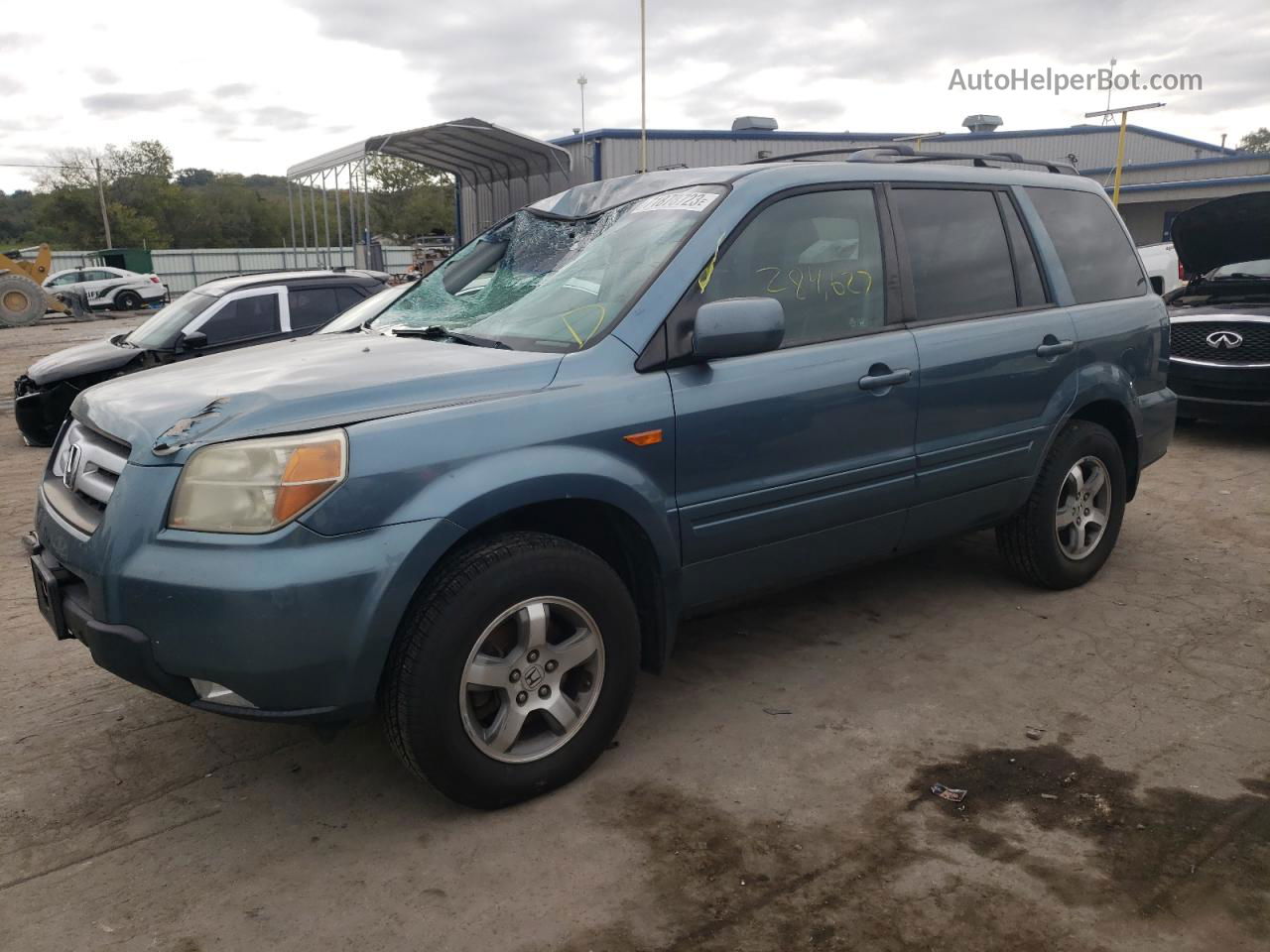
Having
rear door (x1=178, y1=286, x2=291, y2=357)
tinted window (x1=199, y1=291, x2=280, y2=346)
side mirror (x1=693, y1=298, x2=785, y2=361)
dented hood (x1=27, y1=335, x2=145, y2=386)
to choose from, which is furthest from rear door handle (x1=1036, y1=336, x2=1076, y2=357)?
dented hood (x1=27, y1=335, x2=145, y2=386)

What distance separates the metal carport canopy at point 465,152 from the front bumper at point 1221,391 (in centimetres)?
1081

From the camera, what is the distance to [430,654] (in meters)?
2.61

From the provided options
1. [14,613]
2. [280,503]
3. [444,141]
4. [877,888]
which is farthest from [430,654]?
[444,141]

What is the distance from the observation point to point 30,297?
25.2 meters

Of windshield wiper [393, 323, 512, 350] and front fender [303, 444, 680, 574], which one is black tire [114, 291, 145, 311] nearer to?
windshield wiper [393, 323, 512, 350]

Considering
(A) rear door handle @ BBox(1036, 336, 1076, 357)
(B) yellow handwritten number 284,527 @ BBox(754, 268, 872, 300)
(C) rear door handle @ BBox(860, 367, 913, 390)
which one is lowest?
(C) rear door handle @ BBox(860, 367, 913, 390)

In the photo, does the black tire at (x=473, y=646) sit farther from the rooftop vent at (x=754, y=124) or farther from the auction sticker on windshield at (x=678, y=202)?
the rooftop vent at (x=754, y=124)

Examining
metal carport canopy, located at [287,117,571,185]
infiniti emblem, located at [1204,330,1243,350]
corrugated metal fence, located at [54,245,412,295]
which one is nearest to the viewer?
infiniti emblem, located at [1204,330,1243,350]

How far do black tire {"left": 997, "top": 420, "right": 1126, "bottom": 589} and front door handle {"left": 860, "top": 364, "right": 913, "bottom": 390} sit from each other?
1.11 meters

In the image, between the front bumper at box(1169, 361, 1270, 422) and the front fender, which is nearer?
the front fender

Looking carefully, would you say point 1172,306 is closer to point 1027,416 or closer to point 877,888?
point 1027,416

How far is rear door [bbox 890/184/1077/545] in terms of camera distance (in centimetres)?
385

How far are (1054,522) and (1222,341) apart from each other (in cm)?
445

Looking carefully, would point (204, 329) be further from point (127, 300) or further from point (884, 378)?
point (127, 300)
